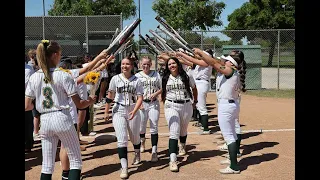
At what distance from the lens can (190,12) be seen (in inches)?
950

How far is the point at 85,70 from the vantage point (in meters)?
5.08

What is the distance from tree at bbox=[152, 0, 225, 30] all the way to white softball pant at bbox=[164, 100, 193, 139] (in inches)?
731

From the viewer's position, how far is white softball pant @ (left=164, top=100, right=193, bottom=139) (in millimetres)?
6051

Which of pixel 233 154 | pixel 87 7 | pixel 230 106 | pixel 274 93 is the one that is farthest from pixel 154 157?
pixel 87 7

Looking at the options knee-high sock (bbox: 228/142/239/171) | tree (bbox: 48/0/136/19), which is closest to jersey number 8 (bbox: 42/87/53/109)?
knee-high sock (bbox: 228/142/239/171)

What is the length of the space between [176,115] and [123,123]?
102 centimetres

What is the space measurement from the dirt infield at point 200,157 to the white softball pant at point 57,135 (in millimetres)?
1539

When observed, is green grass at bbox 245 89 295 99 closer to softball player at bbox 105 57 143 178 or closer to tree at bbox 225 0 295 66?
softball player at bbox 105 57 143 178

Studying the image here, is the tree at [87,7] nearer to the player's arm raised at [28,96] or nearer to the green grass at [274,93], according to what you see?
the green grass at [274,93]

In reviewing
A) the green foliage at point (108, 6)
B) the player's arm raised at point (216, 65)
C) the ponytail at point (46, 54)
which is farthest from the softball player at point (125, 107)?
the green foliage at point (108, 6)

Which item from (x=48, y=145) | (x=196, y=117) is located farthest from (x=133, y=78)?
(x=196, y=117)

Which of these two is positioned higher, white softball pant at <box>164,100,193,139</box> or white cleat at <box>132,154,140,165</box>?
white softball pant at <box>164,100,193,139</box>

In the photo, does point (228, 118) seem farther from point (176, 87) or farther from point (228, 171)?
point (176, 87)
